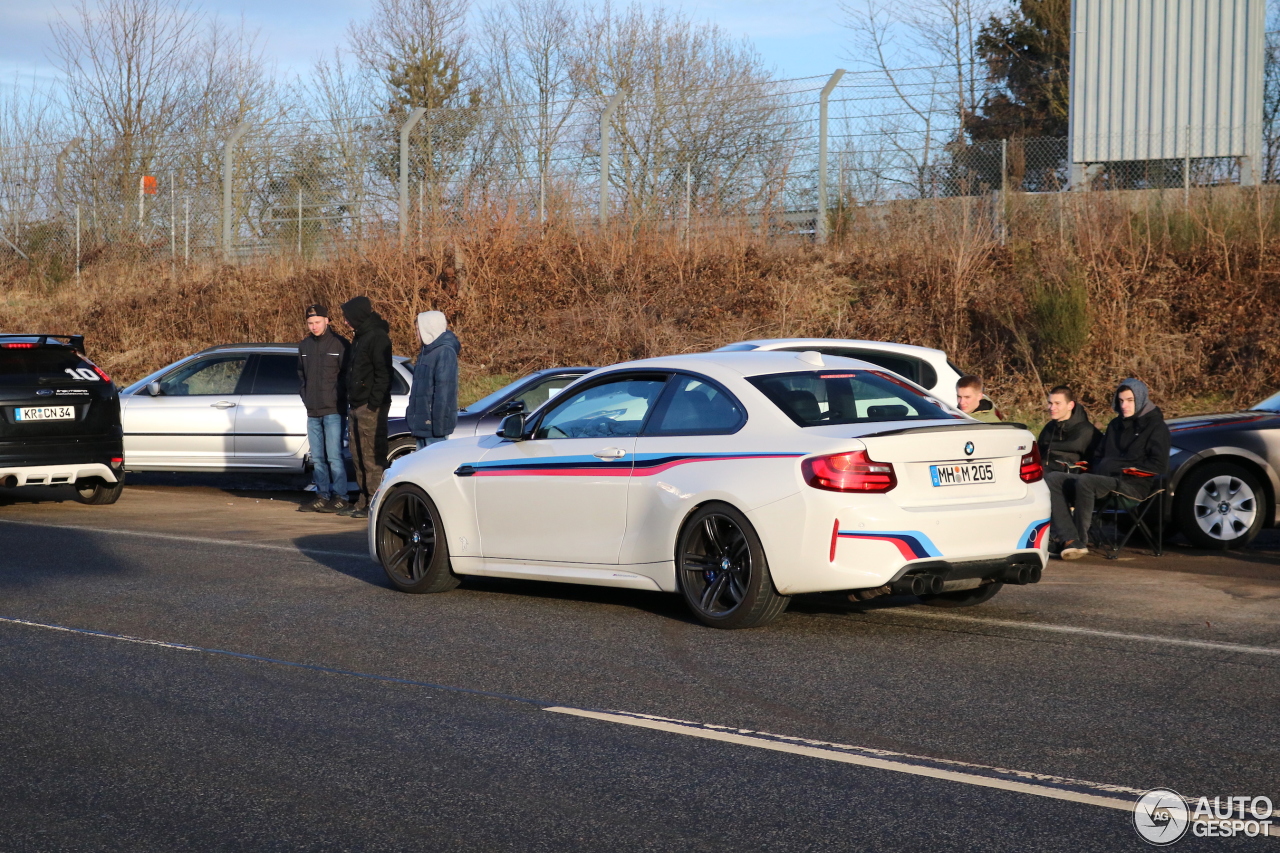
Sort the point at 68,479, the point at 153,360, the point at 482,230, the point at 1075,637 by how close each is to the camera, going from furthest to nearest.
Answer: the point at 153,360
the point at 482,230
the point at 68,479
the point at 1075,637

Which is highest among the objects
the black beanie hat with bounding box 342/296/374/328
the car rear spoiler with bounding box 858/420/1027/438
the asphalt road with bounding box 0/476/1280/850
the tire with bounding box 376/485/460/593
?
the black beanie hat with bounding box 342/296/374/328

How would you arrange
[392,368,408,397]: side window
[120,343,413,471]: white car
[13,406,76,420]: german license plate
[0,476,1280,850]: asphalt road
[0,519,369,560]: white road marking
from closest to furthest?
[0,476,1280,850]: asphalt road, [0,519,369,560]: white road marking, [13,406,76,420]: german license plate, [392,368,408,397]: side window, [120,343,413,471]: white car

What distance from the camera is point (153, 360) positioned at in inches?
1027

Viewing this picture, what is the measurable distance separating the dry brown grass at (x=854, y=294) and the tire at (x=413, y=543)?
10.9 meters

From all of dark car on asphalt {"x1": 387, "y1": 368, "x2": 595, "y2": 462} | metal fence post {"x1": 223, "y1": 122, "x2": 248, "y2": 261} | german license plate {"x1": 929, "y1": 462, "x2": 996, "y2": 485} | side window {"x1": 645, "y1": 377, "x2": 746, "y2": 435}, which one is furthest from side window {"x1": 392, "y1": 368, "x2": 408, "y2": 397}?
metal fence post {"x1": 223, "y1": 122, "x2": 248, "y2": 261}

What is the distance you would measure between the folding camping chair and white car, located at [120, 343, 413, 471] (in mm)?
7046

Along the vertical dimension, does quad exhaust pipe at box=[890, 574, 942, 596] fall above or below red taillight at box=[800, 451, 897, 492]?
below

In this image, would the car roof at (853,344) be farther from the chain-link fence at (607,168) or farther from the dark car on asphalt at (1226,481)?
the chain-link fence at (607,168)

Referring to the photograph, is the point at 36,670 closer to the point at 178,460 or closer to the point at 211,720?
the point at 211,720

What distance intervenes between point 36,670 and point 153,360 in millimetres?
20850

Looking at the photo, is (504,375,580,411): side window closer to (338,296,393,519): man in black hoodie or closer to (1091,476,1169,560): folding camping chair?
(338,296,393,519): man in black hoodie

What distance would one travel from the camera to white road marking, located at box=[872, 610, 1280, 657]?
6766 mm

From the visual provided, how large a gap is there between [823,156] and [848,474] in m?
16.1

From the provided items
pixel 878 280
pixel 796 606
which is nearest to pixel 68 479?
pixel 796 606
